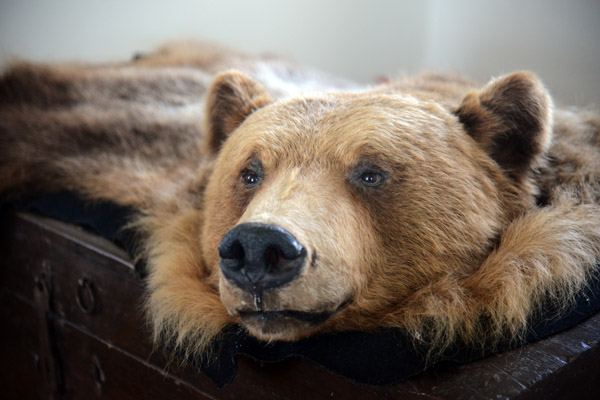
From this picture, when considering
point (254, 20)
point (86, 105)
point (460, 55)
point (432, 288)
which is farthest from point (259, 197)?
point (460, 55)

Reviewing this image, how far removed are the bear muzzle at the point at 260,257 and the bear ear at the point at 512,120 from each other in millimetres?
441

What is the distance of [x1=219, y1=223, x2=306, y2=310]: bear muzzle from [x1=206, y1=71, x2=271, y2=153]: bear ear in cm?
48

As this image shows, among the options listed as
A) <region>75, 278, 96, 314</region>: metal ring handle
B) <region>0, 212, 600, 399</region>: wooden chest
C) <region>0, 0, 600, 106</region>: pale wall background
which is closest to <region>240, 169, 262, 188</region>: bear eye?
<region>0, 212, 600, 399</region>: wooden chest

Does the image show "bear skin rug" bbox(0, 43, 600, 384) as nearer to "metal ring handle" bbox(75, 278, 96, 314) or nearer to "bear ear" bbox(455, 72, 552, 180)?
"bear ear" bbox(455, 72, 552, 180)

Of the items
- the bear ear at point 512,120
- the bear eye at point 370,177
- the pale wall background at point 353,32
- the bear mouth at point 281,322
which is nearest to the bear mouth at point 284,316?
the bear mouth at point 281,322

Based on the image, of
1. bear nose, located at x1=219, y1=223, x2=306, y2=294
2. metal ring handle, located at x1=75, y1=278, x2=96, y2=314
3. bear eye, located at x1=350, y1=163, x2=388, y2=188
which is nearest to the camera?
bear nose, located at x1=219, y1=223, x2=306, y2=294

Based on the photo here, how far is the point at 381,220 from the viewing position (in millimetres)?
1099

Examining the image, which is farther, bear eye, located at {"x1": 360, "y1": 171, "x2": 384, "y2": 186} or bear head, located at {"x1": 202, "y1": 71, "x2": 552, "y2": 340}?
bear eye, located at {"x1": 360, "y1": 171, "x2": 384, "y2": 186}

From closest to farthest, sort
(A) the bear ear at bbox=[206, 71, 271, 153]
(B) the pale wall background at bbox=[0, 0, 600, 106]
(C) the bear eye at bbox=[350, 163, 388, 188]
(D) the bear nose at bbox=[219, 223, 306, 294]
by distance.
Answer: (D) the bear nose at bbox=[219, 223, 306, 294]
(C) the bear eye at bbox=[350, 163, 388, 188]
(A) the bear ear at bbox=[206, 71, 271, 153]
(B) the pale wall background at bbox=[0, 0, 600, 106]

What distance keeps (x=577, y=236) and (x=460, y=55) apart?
279 cm

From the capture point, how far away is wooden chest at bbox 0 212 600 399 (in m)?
1.00

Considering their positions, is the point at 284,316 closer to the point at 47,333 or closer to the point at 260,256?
the point at 260,256

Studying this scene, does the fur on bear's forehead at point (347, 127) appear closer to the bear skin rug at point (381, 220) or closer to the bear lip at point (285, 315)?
the bear skin rug at point (381, 220)

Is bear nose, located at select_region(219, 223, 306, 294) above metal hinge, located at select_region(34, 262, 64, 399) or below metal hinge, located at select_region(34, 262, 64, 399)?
above
